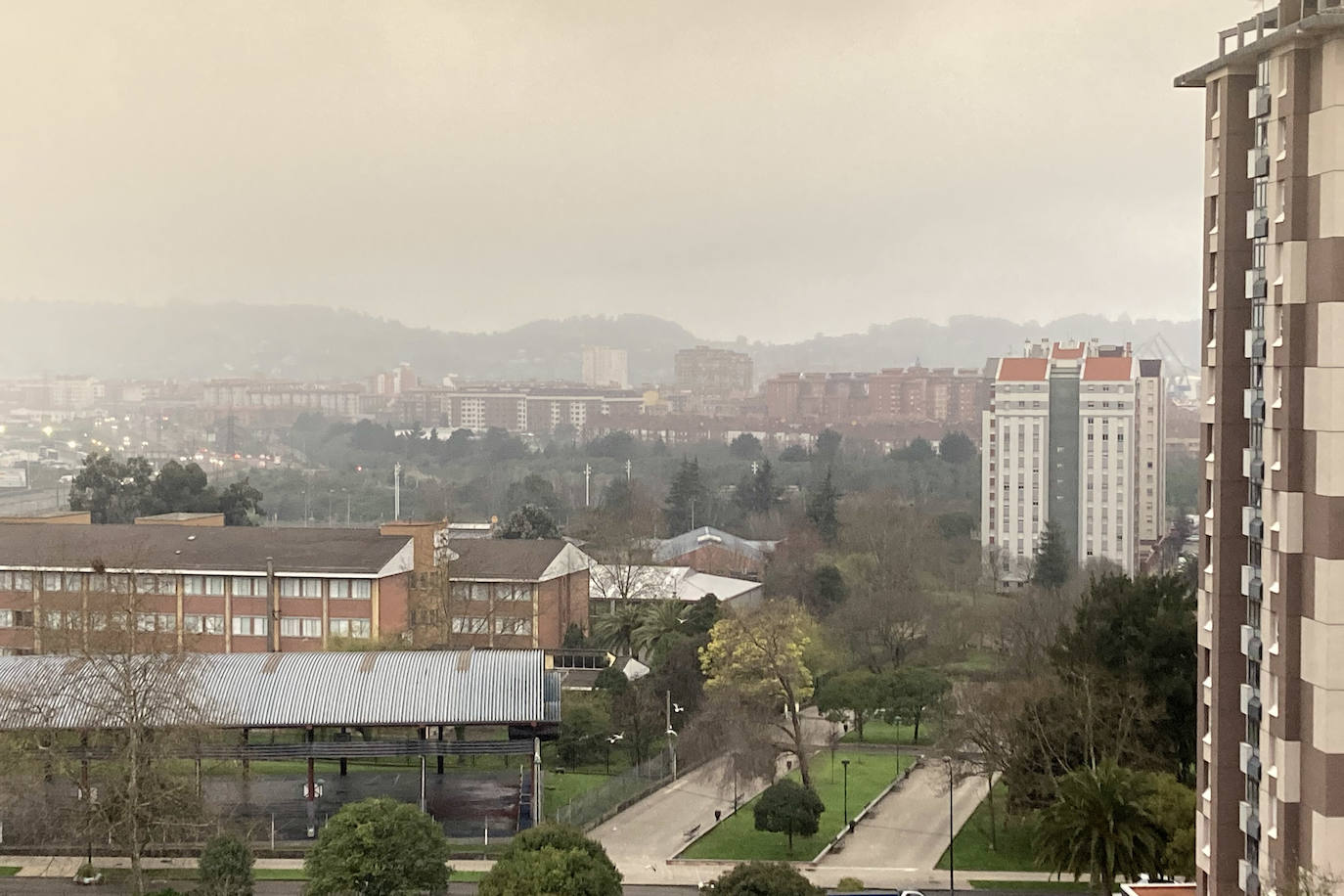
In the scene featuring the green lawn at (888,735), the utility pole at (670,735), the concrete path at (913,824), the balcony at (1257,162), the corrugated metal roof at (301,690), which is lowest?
the green lawn at (888,735)

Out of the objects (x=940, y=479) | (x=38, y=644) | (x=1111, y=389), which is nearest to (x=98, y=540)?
(x=38, y=644)

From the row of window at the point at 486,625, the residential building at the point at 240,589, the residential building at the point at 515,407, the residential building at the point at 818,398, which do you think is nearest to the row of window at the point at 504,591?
the row of window at the point at 486,625

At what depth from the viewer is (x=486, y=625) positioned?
32812 mm

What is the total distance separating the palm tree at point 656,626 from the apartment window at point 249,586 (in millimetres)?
8546

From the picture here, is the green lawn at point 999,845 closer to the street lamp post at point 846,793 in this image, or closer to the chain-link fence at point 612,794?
the street lamp post at point 846,793

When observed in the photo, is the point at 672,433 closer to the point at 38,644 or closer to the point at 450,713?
the point at 38,644

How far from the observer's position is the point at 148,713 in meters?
18.1

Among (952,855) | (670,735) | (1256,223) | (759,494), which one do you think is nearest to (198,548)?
(670,735)

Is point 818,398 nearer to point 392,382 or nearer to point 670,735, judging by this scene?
point 392,382

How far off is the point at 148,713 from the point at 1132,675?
1359 centimetres

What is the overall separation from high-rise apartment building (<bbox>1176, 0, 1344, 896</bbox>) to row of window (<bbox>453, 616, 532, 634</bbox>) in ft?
71.7

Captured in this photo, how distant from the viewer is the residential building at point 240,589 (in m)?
30.8

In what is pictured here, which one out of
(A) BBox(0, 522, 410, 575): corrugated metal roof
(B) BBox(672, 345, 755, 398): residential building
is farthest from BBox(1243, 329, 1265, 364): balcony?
(B) BBox(672, 345, 755, 398): residential building

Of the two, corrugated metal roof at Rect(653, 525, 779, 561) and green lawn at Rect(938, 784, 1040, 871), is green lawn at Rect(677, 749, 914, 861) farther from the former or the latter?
corrugated metal roof at Rect(653, 525, 779, 561)
